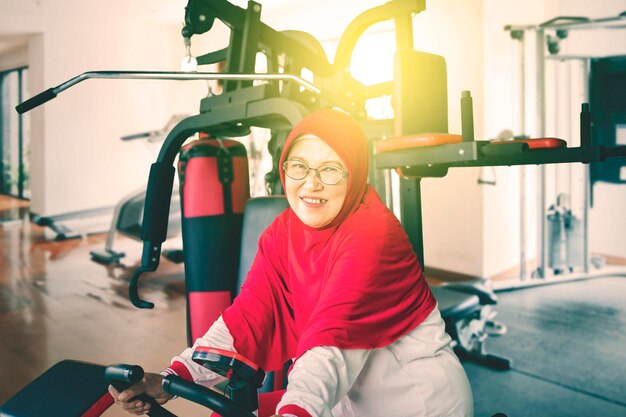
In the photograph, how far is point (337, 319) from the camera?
79cm

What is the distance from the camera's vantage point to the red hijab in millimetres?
816

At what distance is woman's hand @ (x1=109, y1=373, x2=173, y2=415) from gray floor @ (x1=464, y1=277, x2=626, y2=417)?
1429 mm

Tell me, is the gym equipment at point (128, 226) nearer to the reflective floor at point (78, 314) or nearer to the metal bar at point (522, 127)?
the reflective floor at point (78, 314)

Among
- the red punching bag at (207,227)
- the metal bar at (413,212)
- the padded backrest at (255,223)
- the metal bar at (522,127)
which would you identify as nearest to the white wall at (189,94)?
the metal bar at (522,127)

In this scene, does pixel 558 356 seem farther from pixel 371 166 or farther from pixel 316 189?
pixel 316 189

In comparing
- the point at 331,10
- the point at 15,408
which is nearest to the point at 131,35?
the point at 331,10

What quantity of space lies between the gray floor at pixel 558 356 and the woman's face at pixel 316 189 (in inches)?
56.3

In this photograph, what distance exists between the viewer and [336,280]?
2.71ft

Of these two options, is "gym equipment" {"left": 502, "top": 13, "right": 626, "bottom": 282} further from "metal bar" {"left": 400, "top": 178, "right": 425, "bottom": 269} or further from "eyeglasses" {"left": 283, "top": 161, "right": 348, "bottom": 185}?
"eyeglasses" {"left": 283, "top": 161, "right": 348, "bottom": 185}

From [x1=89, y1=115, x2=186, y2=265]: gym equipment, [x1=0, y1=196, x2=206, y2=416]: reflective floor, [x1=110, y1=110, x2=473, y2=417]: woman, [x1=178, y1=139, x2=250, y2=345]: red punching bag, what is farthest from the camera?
[x1=89, y1=115, x2=186, y2=265]: gym equipment

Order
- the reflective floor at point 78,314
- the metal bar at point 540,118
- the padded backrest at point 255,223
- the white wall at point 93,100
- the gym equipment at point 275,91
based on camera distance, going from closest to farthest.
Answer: the gym equipment at point 275,91, the padded backrest at point 255,223, the reflective floor at point 78,314, the metal bar at point 540,118, the white wall at point 93,100

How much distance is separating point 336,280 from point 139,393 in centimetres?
39

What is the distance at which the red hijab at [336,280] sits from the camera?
32.1 inches

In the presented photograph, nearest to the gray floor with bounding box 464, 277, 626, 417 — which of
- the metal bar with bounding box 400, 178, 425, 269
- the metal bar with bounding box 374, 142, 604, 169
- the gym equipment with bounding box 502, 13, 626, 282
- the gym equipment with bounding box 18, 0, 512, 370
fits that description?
the gym equipment with bounding box 502, 13, 626, 282
